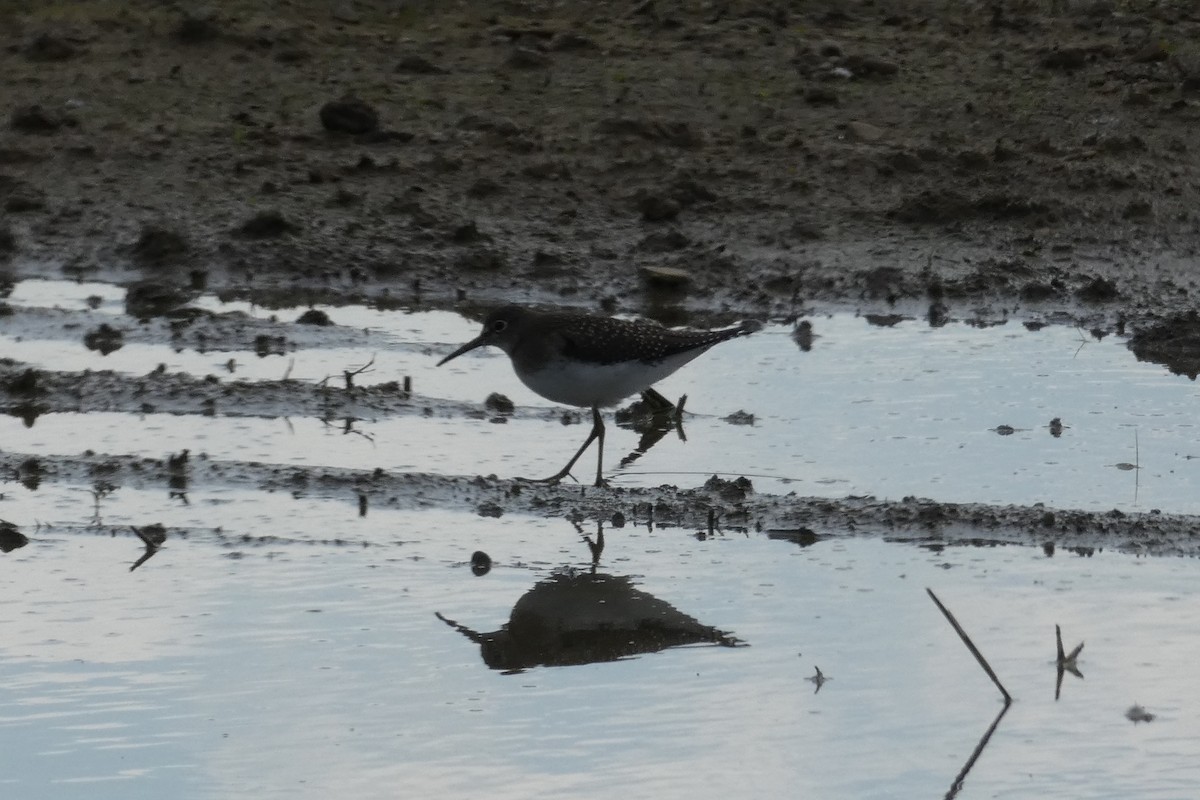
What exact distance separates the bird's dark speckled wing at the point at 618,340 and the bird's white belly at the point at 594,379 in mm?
35

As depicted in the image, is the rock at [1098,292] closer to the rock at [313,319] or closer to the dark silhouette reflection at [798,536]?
the dark silhouette reflection at [798,536]

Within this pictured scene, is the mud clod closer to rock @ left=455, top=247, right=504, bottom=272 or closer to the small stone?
rock @ left=455, top=247, right=504, bottom=272

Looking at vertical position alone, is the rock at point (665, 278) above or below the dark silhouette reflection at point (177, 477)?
above

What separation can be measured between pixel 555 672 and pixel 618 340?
2.59 m

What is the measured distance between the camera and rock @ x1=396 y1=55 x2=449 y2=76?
14016 mm

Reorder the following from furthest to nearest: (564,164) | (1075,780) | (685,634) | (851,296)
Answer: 1. (564,164)
2. (851,296)
3. (685,634)
4. (1075,780)

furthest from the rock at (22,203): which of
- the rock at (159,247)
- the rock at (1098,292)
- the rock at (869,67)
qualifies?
the rock at (1098,292)

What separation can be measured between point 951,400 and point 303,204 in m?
4.84

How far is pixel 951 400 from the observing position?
29.2 ft

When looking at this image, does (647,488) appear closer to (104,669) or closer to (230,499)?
(230,499)

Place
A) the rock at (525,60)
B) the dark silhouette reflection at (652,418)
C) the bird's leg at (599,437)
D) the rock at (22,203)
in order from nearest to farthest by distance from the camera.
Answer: the bird's leg at (599,437) → the dark silhouette reflection at (652,418) → the rock at (22,203) → the rock at (525,60)

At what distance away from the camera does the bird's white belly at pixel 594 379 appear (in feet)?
27.2

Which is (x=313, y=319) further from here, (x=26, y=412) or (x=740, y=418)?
(x=740, y=418)

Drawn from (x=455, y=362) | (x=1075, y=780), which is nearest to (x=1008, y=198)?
(x=455, y=362)
